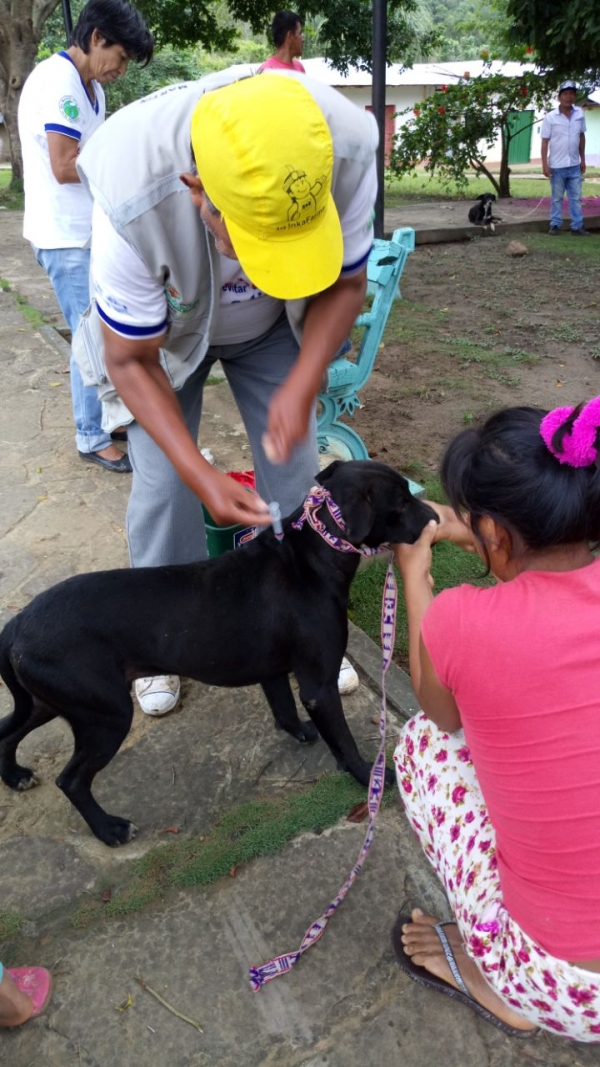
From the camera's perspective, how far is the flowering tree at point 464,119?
14.8 meters

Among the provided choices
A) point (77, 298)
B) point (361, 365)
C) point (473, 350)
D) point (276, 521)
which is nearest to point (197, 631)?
point (276, 521)

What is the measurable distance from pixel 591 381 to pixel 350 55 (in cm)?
1391

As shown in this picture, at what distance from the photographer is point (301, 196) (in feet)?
5.42

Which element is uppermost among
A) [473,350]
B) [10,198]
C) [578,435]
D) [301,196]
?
[301,196]

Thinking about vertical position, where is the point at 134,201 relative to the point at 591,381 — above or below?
above

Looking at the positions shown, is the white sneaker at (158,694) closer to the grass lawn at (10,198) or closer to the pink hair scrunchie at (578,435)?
the pink hair scrunchie at (578,435)

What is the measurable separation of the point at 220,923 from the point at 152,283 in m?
1.77

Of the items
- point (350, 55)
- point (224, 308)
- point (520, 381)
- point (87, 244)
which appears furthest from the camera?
point (350, 55)

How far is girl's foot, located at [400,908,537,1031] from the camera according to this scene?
1.79m

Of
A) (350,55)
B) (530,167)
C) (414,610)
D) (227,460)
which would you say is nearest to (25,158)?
(227,460)

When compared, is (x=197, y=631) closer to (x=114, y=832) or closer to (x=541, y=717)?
(x=114, y=832)

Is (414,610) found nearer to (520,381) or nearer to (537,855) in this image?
(537,855)

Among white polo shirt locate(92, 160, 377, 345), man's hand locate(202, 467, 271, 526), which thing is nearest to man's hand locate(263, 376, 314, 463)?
man's hand locate(202, 467, 271, 526)

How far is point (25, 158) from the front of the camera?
169 inches
